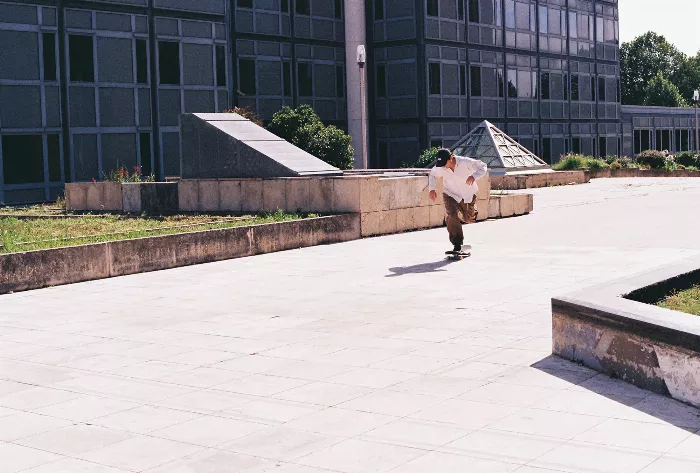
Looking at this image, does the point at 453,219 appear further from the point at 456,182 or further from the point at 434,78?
the point at 434,78

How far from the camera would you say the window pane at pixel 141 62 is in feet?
115

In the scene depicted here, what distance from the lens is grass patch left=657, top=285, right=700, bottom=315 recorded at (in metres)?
8.35

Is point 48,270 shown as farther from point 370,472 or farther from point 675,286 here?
point 370,472

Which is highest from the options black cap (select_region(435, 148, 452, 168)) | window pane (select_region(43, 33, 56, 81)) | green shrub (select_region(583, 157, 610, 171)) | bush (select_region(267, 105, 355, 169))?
window pane (select_region(43, 33, 56, 81))

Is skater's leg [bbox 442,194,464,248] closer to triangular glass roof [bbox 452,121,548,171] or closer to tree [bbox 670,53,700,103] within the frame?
triangular glass roof [bbox 452,121,548,171]

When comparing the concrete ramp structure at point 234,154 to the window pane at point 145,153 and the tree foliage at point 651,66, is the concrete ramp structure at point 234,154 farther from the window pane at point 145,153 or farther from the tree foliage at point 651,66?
the tree foliage at point 651,66

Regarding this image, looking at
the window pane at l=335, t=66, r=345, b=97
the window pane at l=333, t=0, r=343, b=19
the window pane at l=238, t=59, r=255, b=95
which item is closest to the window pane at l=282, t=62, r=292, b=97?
the window pane at l=238, t=59, r=255, b=95

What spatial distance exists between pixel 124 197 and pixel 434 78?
82.8 feet

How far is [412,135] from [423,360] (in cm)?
3740

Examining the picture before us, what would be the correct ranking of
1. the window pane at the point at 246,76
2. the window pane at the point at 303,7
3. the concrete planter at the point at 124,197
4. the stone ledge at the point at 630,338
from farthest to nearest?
1. the window pane at the point at 303,7
2. the window pane at the point at 246,76
3. the concrete planter at the point at 124,197
4. the stone ledge at the point at 630,338

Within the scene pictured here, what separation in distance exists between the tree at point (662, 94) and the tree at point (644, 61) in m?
12.5

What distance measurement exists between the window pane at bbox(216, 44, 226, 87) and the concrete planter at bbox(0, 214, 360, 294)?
68.3 ft

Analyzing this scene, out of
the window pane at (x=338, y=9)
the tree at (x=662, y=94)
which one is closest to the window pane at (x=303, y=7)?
the window pane at (x=338, y=9)

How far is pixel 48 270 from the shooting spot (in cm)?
1346
